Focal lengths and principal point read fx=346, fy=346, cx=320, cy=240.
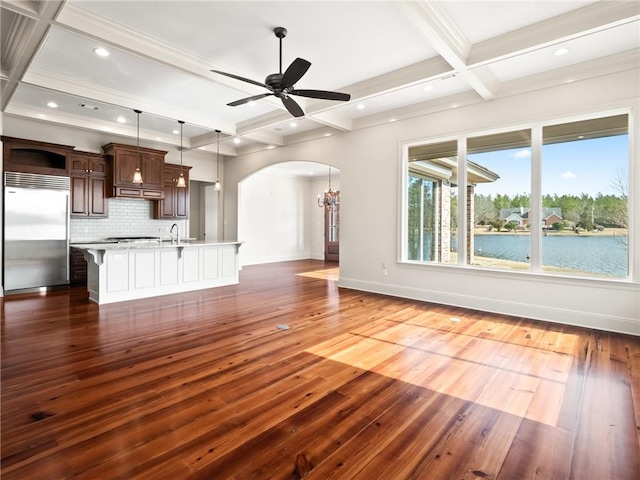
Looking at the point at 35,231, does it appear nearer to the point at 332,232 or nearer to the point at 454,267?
the point at 454,267

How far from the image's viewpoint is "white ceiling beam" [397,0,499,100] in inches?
117

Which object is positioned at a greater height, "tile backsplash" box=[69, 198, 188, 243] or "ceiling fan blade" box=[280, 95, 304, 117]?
"ceiling fan blade" box=[280, 95, 304, 117]

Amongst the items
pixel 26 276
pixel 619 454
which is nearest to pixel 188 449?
pixel 619 454

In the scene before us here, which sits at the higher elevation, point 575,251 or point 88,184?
point 88,184

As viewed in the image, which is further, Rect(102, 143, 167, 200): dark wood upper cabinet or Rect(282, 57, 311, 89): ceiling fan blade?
Rect(102, 143, 167, 200): dark wood upper cabinet

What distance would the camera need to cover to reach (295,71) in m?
3.24

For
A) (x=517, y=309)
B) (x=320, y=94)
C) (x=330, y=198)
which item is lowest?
(x=517, y=309)

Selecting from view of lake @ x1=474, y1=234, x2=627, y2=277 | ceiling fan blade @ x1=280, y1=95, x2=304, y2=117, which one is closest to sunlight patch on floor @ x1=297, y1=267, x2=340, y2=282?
view of lake @ x1=474, y1=234, x2=627, y2=277

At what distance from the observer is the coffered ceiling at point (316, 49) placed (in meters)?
3.16

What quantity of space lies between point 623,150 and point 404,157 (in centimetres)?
278

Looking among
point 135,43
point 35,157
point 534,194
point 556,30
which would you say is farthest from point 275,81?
point 35,157

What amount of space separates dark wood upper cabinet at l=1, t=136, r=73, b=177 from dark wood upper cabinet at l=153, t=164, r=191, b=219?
1.87 metres

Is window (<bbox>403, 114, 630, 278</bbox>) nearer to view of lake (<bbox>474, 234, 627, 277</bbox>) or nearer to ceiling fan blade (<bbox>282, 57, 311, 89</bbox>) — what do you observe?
view of lake (<bbox>474, 234, 627, 277</bbox>)

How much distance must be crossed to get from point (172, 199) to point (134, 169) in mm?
1112
